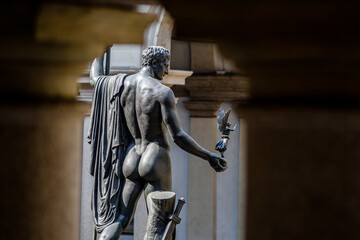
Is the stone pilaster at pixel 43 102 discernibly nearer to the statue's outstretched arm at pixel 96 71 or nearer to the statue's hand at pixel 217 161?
the statue's hand at pixel 217 161

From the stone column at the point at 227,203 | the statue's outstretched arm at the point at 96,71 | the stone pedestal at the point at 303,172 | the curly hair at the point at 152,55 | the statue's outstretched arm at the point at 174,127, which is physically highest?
the curly hair at the point at 152,55

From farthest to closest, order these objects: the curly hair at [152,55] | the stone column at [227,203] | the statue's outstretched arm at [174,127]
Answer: the stone column at [227,203] < the curly hair at [152,55] < the statue's outstretched arm at [174,127]

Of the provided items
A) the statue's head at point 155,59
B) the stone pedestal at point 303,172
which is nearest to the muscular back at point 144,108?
the statue's head at point 155,59

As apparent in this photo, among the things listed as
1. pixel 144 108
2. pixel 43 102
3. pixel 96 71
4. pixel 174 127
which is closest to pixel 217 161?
pixel 174 127

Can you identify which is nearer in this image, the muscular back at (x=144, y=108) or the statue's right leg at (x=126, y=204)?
the muscular back at (x=144, y=108)

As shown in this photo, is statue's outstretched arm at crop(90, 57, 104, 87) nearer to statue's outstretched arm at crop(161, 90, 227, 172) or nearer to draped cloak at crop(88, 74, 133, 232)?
draped cloak at crop(88, 74, 133, 232)

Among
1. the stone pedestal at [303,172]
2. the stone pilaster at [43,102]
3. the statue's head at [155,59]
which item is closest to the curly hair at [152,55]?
the statue's head at [155,59]

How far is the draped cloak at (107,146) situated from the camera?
174 inches

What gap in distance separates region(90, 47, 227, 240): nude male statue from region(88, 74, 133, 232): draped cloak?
0.11ft

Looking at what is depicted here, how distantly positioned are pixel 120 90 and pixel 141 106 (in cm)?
19

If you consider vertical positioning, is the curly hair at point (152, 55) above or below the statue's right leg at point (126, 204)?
above

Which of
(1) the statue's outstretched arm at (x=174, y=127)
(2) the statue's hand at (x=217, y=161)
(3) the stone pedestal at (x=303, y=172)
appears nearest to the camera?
(3) the stone pedestal at (x=303, y=172)

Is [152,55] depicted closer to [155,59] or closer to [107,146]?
[155,59]

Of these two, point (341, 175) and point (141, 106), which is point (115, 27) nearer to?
point (341, 175)
